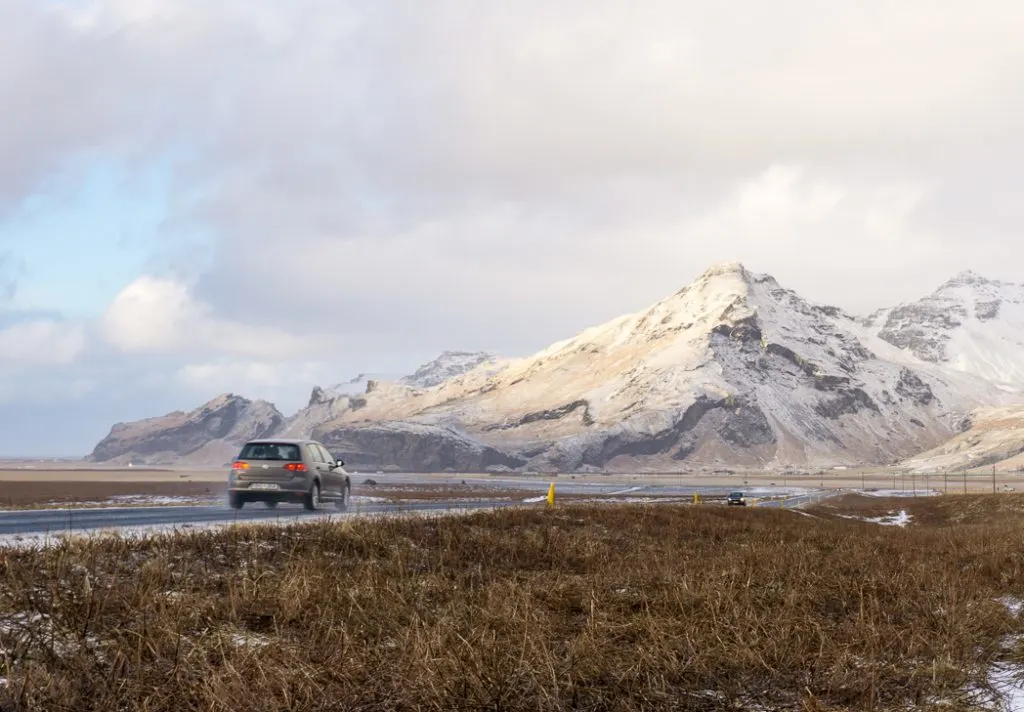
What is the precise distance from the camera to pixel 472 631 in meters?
7.04

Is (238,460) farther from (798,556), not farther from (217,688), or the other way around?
(217,688)

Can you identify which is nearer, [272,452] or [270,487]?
[270,487]

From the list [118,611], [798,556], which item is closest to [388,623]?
[118,611]

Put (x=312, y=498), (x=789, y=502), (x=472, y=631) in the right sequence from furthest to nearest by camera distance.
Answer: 1. (x=789, y=502)
2. (x=312, y=498)
3. (x=472, y=631)

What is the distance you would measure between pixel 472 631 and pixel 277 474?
1732 centimetres

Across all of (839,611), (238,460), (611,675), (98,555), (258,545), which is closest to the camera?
(611,675)

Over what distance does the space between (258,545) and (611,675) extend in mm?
Result: 7352

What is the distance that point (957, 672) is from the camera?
6.44 meters

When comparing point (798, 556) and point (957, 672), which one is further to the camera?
point (798, 556)

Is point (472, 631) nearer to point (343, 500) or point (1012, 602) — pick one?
point (1012, 602)

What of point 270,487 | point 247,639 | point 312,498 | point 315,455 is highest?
point 315,455

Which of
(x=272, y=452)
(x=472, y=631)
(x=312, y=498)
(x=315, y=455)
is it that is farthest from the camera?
(x=315, y=455)

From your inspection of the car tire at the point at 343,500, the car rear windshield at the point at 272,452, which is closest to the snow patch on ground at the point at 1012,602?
the car rear windshield at the point at 272,452

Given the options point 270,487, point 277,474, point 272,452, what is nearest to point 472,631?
point 277,474
